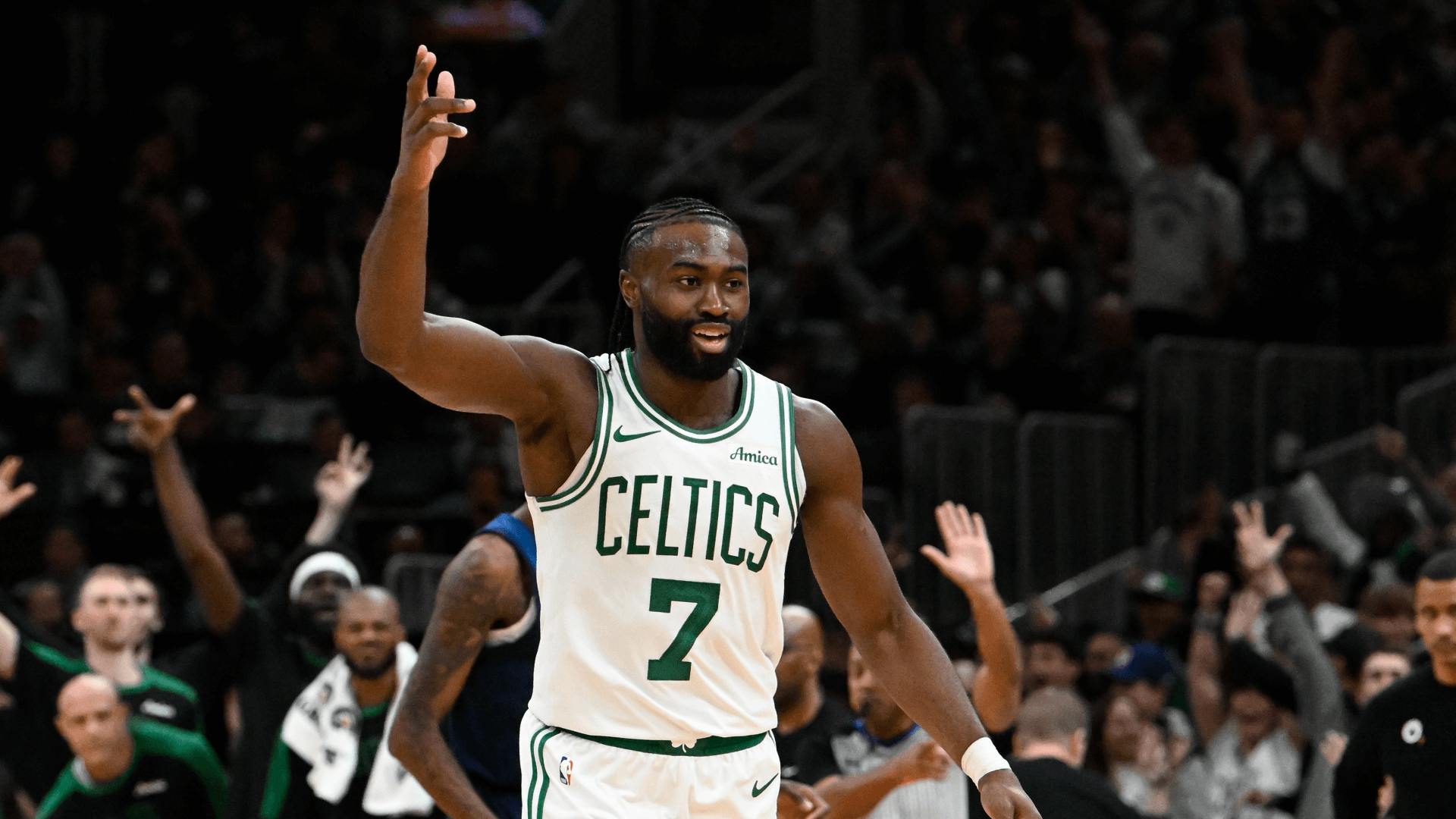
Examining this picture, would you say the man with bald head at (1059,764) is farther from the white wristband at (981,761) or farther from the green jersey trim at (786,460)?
the green jersey trim at (786,460)

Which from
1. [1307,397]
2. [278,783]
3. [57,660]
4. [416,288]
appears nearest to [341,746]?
[278,783]

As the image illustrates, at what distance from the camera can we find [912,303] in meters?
13.9

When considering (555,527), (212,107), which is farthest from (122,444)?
(555,527)

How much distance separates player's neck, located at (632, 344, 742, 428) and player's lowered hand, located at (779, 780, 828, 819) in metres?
1.31

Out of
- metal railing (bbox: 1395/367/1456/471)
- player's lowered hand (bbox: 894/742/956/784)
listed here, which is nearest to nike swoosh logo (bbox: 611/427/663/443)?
player's lowered hand (bbox: 894/742/956/784)

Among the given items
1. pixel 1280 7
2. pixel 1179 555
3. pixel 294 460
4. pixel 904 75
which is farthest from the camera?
pixel 904 75

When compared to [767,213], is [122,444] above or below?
below

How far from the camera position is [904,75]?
51.6ft

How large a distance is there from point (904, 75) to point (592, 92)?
3695 mm

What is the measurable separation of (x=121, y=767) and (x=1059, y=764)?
350cm

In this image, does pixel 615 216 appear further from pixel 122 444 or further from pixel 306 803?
pixel 306 803

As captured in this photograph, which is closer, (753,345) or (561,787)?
(561,787)

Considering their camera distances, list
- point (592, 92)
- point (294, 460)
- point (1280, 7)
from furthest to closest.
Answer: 1. point (592, 92)
2. point (1280, 7)
3. point (294, 460)

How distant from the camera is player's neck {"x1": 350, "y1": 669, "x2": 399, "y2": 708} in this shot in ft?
25.6
